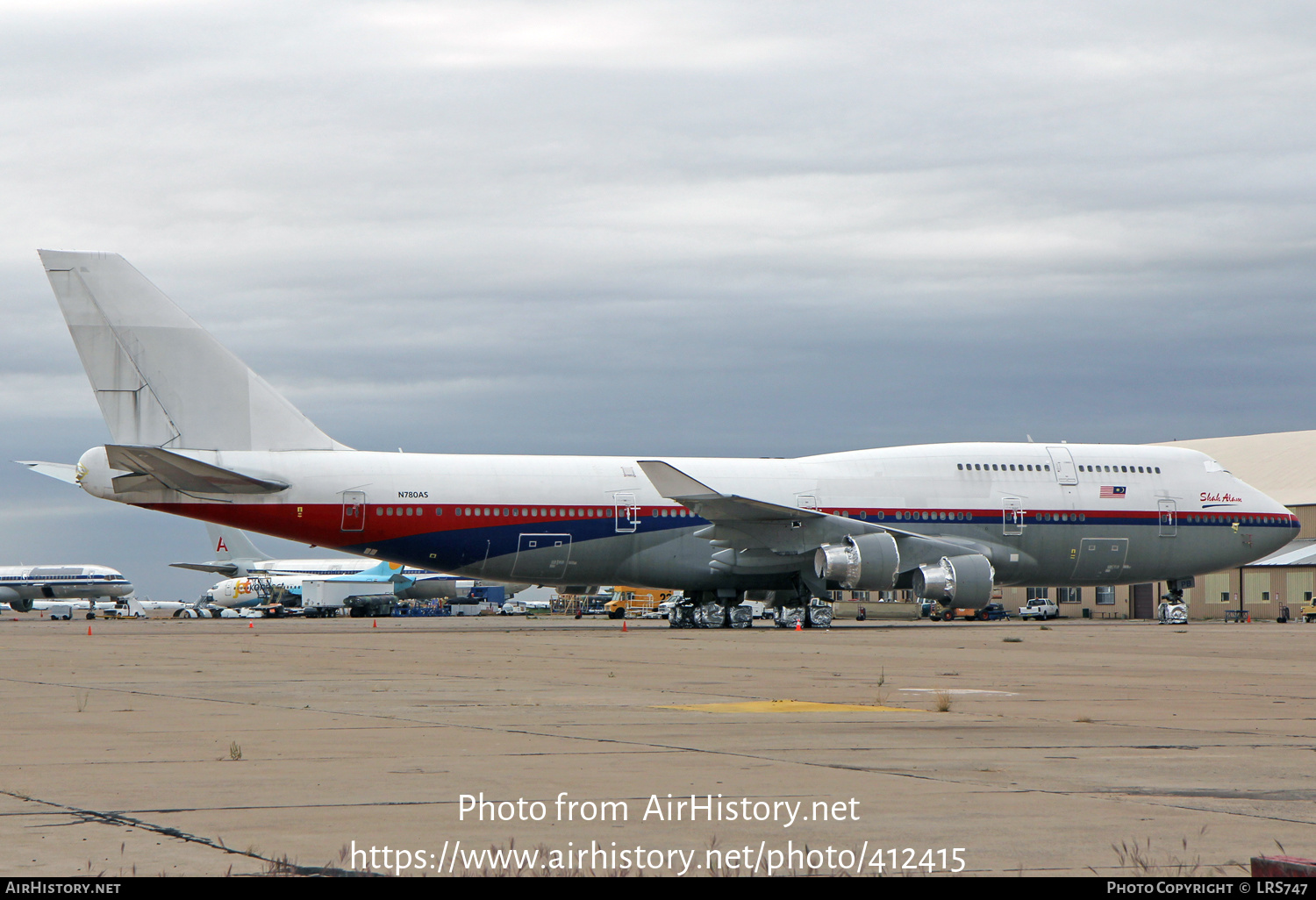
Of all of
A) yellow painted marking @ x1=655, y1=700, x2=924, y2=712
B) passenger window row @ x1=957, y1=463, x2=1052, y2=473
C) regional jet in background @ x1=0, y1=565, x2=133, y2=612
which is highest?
passenger window row @ x1=957, y1=463, x2=1052, y2=473

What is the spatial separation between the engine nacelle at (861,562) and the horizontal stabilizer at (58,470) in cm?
2008

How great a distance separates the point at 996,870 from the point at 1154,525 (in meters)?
39.8

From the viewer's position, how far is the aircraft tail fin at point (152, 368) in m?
34.4

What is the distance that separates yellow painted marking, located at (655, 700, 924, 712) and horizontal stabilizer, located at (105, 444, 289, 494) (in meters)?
23.0

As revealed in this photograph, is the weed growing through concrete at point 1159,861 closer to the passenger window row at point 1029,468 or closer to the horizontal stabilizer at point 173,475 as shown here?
the horizontal stabilizer at point 173,475

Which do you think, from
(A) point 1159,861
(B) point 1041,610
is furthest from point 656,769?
(B) point 1041,610

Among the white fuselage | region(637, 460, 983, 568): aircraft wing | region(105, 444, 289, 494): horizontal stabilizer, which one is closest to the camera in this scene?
region(105, 444, 289, 494): horizontal stabilizer

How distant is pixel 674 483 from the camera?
37.4m

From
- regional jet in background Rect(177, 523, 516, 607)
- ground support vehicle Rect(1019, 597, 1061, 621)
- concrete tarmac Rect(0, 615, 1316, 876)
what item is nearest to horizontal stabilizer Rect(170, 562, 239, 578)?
regional jet in background Rect(177, 523, 516, 607)

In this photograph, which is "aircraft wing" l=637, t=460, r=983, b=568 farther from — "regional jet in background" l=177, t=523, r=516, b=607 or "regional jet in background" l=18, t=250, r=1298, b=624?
"regional jet in background" l=177, t=523, r=516, b=607

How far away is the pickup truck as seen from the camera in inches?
2827

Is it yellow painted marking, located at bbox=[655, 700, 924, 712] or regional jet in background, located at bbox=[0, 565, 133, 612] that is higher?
yellow painted marking, located at bbox=[655, 700, 924, 712]

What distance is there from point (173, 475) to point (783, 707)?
24.8 meters
